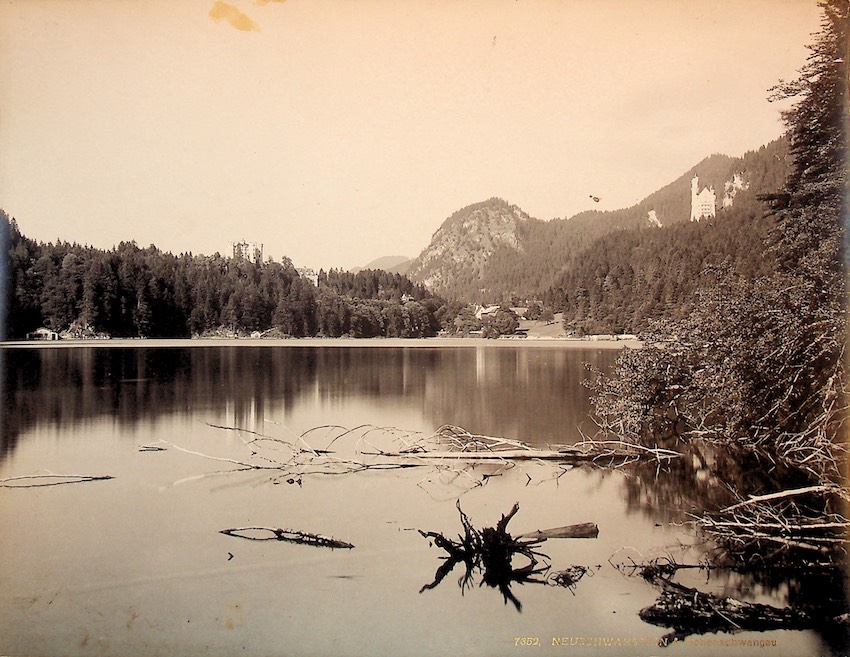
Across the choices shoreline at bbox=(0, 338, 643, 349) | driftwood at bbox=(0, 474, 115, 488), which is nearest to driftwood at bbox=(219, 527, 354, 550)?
driftwood at bbox=(0, 474, 115, 488)

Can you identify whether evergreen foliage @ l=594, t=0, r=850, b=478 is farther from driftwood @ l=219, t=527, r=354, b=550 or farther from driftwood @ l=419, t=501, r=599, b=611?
driftwood @ l=219, t=527, r=354, b=550

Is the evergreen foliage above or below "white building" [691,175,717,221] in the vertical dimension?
below

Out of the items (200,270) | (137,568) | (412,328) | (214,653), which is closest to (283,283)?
(200,270)

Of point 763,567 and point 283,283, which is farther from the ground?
point 283,283

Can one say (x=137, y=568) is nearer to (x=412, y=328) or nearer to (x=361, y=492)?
(x=361, y=492)

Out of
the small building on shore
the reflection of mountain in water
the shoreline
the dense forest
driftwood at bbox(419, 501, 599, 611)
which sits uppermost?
the dense forest

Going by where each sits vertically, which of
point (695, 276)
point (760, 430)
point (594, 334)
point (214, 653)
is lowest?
point (214, 653)
